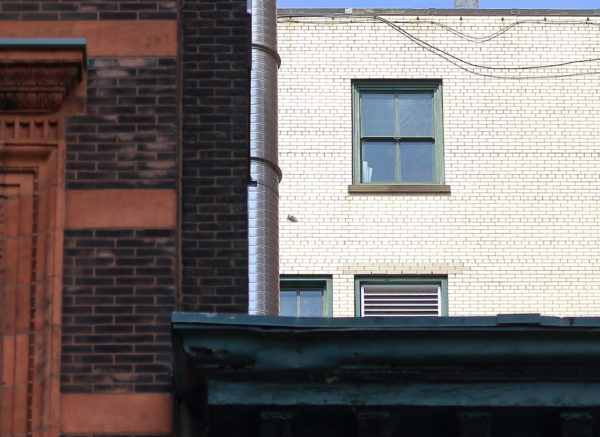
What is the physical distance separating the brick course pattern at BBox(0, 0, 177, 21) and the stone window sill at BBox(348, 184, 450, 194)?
12872mm

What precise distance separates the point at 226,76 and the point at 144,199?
1.37m

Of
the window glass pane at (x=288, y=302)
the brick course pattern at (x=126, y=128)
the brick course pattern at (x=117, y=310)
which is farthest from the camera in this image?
the window glass pane at (x=288, y=302)

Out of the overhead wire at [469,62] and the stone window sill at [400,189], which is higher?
the overhead wire at [469,62]

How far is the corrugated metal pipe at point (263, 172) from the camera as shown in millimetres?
17328

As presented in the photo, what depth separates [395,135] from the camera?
81.7ft

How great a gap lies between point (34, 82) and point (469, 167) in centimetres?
1417

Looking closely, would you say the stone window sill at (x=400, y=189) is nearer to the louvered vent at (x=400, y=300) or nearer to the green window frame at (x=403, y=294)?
the green window frame at (x=403, y=294)

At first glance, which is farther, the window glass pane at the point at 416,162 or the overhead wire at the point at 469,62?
the overhead wire at the point at 469,62

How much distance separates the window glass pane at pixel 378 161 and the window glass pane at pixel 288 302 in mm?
2143

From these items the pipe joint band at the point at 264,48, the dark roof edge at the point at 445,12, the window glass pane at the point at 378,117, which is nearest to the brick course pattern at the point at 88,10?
the pipe joint band at the point at 264,48

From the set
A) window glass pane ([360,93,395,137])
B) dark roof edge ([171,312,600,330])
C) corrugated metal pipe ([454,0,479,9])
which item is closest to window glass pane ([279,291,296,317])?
window glass pane ([360,93,395,137])

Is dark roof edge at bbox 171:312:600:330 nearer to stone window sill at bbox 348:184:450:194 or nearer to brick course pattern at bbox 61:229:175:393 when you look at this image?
brick course pattern at bbox 61:229:175:393

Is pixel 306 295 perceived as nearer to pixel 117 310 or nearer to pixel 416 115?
pixel 416 115

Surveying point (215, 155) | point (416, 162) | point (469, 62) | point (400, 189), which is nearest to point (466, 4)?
point (469, 62)
